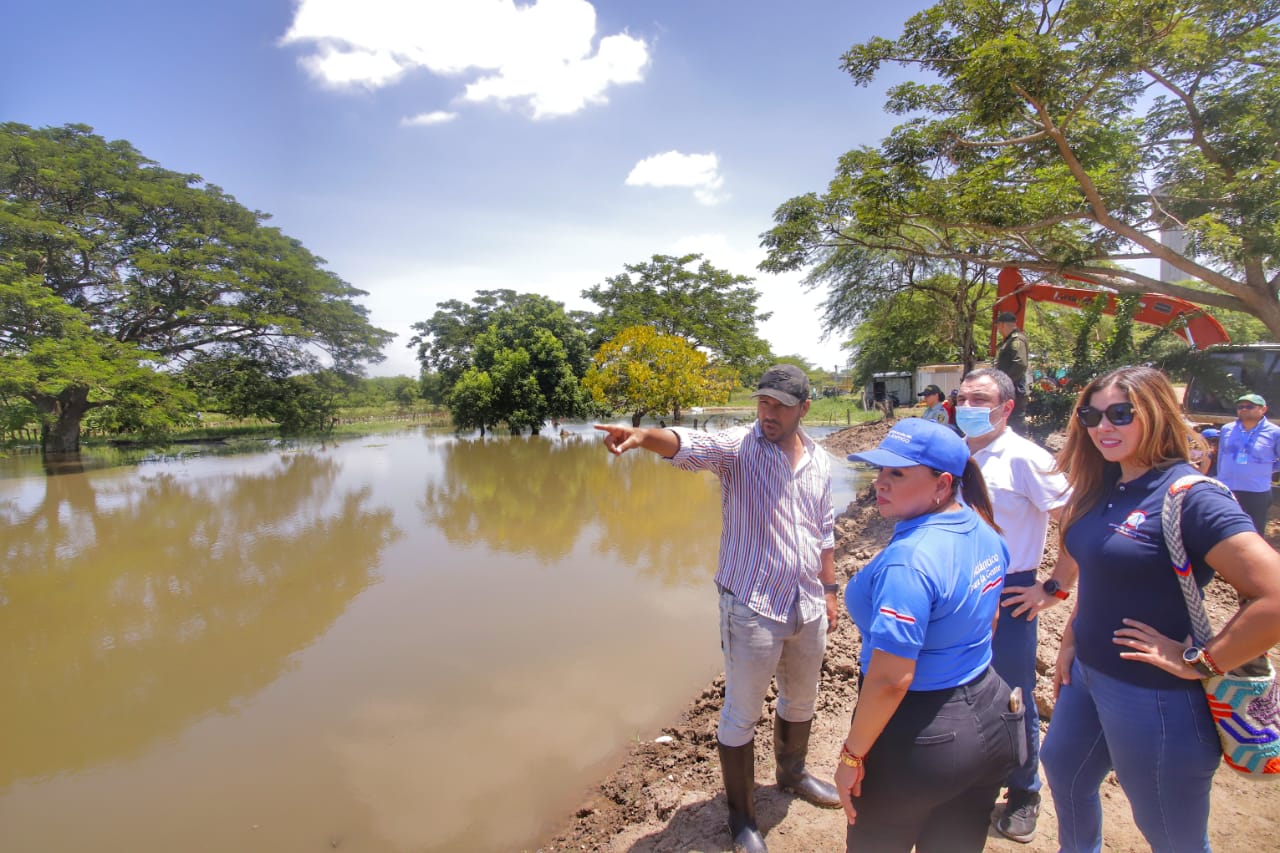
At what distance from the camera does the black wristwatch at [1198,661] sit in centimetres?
144

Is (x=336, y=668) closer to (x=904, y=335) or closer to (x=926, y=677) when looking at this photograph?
(x=926, y=677)

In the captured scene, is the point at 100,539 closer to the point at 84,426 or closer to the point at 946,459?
the point at 946,459

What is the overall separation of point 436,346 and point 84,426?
16.0 m

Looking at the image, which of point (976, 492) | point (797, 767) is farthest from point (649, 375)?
point (976, 492)

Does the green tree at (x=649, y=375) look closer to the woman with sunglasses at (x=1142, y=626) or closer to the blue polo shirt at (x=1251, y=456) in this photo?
the blue polo shirt at (x=1251, y=456)

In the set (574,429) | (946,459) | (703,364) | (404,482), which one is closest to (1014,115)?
(946,459)

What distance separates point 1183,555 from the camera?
1.47 meters

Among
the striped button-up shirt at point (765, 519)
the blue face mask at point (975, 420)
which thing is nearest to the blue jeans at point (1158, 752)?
the striped button-up shirt at point (765, 519)

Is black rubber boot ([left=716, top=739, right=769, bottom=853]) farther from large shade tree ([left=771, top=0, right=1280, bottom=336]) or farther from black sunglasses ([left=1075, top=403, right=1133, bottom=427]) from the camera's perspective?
large shade tree ([left=771, top=0, right=1280, bottom=336])

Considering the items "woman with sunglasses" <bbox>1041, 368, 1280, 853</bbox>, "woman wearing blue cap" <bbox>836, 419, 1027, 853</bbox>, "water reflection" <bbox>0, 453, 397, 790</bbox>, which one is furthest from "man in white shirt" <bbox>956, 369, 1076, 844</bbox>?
"water reflection" <bbox>0, 453, 397, 790</bbox>

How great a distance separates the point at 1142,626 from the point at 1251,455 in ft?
15.7

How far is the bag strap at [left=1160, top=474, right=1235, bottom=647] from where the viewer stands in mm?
1471

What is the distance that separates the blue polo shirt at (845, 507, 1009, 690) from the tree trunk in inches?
1041

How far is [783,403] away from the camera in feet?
7.25
